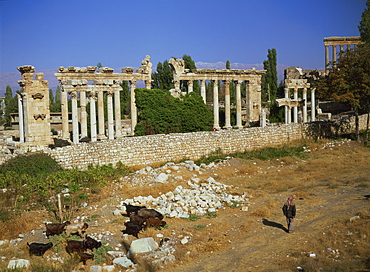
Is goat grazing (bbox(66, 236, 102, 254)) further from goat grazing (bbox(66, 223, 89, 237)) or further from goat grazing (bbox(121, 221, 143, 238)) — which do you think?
goat grazing (bbox(121, 221, 143, 238))

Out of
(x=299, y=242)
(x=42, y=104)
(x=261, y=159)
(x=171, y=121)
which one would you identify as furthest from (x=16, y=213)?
(x=171, y=121)

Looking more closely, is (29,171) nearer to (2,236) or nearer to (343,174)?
(2,236)

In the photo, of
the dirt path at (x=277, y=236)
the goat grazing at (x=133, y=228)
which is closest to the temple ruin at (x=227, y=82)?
the dirt path at (x=277, y=236)

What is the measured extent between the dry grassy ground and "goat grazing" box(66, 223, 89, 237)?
1.37 feet

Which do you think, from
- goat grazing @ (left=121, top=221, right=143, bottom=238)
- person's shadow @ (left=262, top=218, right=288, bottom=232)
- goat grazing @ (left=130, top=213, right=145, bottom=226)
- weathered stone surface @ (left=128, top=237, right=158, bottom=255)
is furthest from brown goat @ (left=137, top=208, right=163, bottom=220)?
person's shadow @ (left=262, top=218, right=288, bottom=232)

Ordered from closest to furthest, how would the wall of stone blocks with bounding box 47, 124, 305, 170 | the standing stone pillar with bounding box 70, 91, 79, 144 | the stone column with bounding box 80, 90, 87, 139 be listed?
the wall of stone blocks with bounding box 47, 124, 305, 170 → the standing stone pillar with bounding box 70, 91, 79, 144 → the stone column with bounding box 80, 90, 87, 139

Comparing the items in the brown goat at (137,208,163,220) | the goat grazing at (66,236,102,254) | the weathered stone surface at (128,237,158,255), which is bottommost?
the weathered stone surface at (128,237,158,255)

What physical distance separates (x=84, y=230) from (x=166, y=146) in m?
11.8

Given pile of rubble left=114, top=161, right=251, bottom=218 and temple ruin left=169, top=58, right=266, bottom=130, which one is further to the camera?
temple ruin left=169, top=58, right=266, bottom=130

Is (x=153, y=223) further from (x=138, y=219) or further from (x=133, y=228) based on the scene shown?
(x=133, y=228)

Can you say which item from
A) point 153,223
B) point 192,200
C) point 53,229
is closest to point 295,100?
point 192,200

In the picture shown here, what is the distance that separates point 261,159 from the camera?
24641 millimetres

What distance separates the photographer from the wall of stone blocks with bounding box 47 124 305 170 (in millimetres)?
20566

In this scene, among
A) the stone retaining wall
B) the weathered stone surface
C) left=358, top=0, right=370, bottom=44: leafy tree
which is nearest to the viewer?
the weathered stone surface
